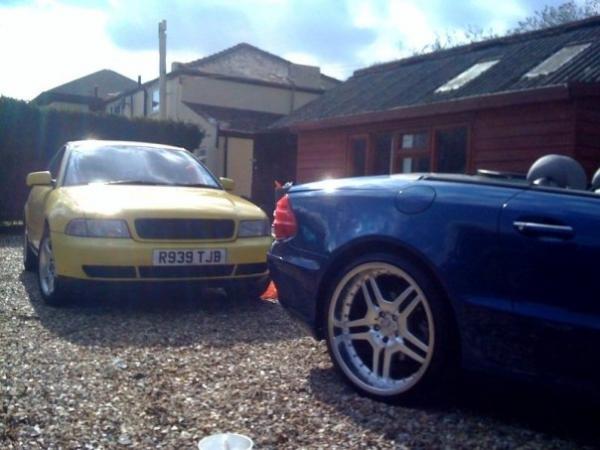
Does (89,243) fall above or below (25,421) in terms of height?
above

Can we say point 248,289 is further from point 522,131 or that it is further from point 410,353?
point 522,131

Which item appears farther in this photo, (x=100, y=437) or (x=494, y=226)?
(x=494, y=226)

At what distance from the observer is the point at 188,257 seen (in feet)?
18.5

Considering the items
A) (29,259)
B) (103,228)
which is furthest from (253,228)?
(29,259)

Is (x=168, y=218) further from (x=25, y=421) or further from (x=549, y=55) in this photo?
(x=549, y=55)

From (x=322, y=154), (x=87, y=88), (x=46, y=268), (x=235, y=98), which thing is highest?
(x=87, y=88)

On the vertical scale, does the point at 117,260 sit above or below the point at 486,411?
above

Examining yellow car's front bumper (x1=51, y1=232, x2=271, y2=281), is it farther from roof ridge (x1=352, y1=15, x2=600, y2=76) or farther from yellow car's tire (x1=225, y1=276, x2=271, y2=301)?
roof ridge (x1=352, y1=15, x2=600, y2=76)

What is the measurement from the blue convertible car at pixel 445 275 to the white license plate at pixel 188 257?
62.8 inches

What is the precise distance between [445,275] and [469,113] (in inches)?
376

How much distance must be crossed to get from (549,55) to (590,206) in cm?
998

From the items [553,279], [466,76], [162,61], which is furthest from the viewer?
[162,61]

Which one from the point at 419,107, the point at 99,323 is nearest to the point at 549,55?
the point at 419,107

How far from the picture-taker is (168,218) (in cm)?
563
